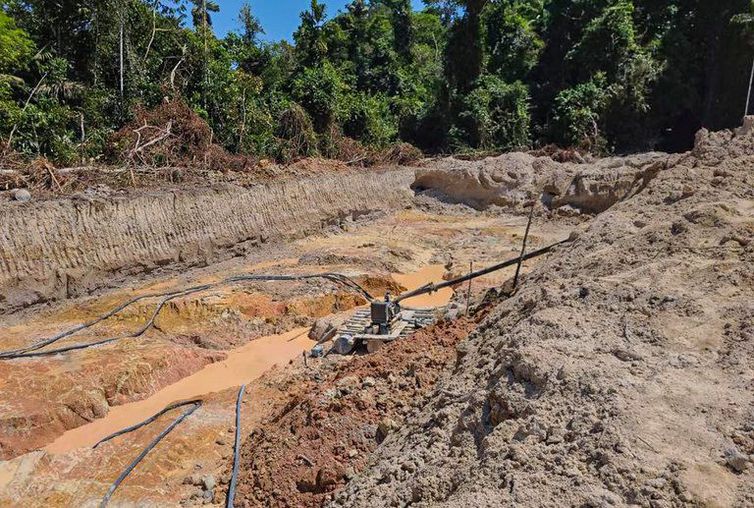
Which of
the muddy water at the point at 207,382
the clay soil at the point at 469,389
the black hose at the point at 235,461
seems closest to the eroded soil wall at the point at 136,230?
the clay soil at the point at 469,389

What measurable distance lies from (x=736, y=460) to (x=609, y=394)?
68cm

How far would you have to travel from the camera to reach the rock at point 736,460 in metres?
2.50

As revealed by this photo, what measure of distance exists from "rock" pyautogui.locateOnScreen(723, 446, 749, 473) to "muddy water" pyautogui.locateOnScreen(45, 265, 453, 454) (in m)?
6.21

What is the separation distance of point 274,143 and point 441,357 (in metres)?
14.4

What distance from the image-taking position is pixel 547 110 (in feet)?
76.0

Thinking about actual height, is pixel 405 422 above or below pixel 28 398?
above

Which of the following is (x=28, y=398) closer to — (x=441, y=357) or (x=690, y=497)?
(x=441, y=357)

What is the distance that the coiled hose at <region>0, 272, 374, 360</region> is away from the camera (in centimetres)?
768

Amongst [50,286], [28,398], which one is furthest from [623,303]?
→ [50,286]

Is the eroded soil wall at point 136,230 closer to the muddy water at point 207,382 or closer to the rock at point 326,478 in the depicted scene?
the muddy water at point 207,382

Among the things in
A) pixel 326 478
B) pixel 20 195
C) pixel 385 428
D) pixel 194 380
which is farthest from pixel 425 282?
pixel 20 195

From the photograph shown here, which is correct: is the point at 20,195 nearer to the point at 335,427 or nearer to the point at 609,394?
the point at 335,427

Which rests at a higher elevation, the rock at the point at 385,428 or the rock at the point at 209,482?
the rock at the point at 385,428

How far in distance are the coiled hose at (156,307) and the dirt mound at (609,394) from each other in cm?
579
